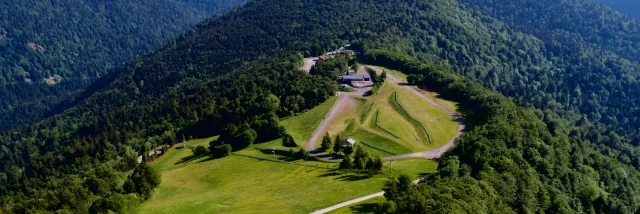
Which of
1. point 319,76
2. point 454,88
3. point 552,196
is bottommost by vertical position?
point 552,196

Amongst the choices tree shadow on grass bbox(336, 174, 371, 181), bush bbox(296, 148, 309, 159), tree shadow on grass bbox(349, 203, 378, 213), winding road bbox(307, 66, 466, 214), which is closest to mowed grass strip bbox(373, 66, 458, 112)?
winding road bbox(307, 66, 466, 214)

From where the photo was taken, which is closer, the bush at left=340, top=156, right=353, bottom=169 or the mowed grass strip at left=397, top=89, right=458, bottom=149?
the bush at left=340, top=156, right=353, bottom=169

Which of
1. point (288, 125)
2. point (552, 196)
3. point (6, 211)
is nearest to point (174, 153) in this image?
point (288, 125)

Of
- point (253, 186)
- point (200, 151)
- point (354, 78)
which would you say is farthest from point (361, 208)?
point (354, 78)

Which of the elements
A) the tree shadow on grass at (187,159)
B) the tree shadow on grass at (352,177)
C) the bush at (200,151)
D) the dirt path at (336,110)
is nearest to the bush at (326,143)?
the dirt path at (336,110)

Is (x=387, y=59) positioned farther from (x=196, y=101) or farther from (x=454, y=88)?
(x=196, y=101)

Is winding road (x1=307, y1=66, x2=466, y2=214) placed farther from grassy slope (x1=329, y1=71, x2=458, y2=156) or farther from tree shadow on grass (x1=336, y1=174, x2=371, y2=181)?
tree shadow on grass (x1=336, y1=174, x2=371, y2=181)
